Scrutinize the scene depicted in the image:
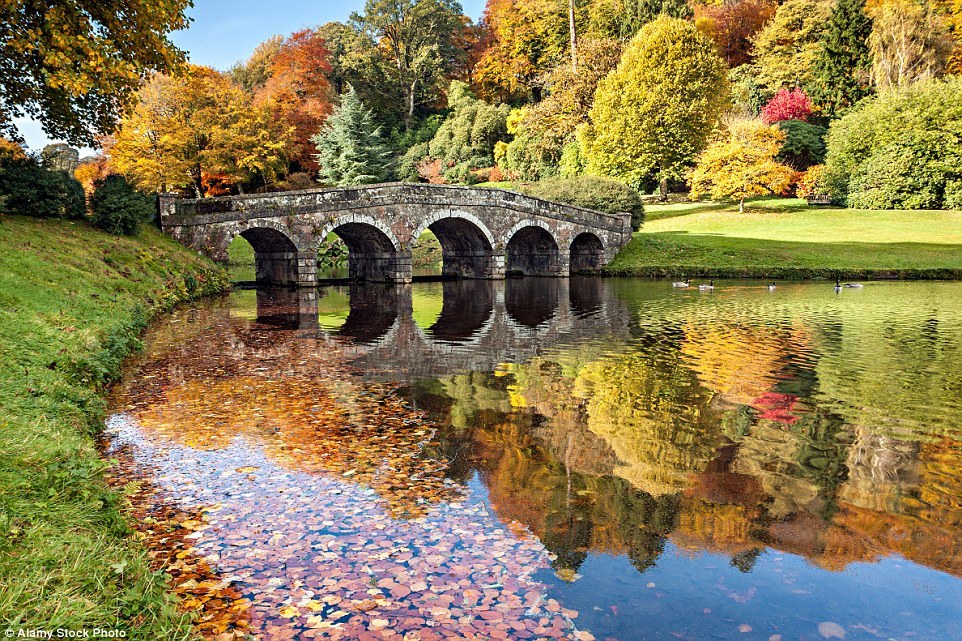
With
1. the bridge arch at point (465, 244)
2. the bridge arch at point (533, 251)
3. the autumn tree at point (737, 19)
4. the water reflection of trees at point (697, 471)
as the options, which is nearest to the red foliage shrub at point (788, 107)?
the autumn tree at point (737, 19)

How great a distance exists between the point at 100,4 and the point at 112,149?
30.7 m

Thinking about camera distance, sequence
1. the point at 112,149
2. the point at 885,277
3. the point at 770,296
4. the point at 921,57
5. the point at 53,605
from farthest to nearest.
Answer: the point at 921,57 < the point at 112,149 < the point at 885,277 < the point at 770,296 < the point at 53,605

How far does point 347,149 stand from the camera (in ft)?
194

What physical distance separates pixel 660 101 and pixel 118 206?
40663mm

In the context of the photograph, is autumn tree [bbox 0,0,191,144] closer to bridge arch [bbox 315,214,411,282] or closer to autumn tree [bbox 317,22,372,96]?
bridge arch [bbox 315,214,411,282]

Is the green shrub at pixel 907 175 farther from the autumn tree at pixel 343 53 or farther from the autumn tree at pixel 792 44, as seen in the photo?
the autumn tree at pixel 343 53

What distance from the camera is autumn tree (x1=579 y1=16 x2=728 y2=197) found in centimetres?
5156

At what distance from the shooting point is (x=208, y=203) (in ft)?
103

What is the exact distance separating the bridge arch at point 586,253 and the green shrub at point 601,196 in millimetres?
2632

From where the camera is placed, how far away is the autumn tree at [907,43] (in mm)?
55281

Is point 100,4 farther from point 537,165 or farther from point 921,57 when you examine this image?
point 921,57

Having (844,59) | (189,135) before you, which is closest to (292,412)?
(189,135)

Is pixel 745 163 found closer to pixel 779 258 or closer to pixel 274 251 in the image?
pixel 779 258

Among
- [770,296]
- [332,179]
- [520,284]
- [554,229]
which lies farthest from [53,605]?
[332,179]
